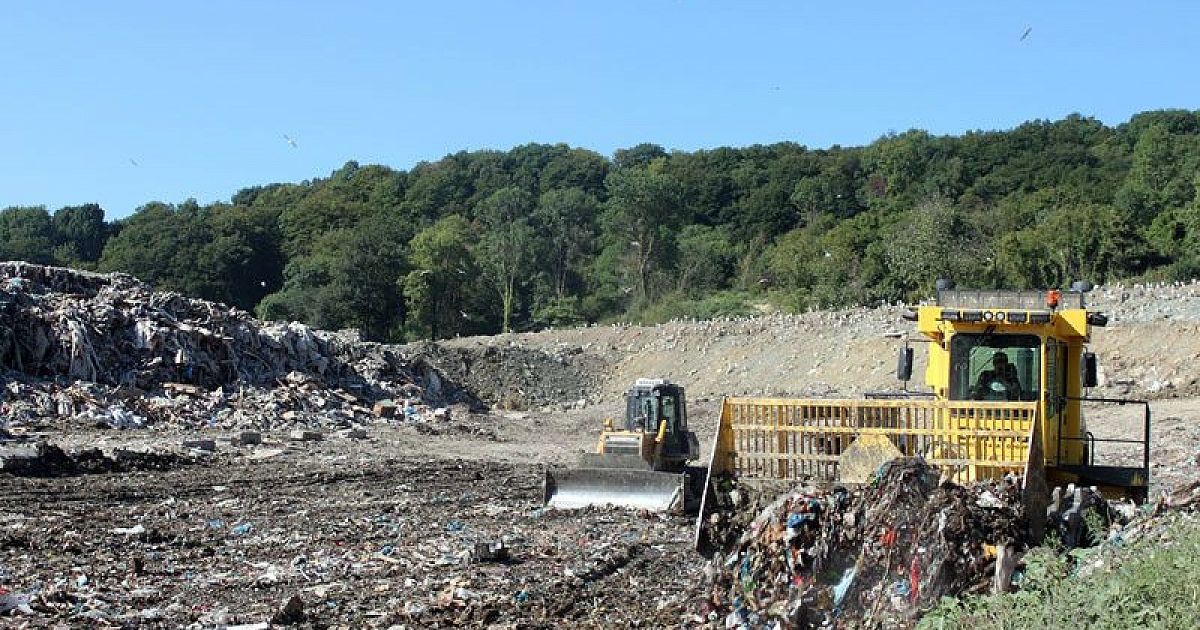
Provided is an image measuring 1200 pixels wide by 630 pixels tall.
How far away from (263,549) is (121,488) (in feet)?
19.5

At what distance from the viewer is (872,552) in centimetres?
795

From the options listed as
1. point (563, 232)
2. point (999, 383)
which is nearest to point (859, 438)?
point (999, 383)

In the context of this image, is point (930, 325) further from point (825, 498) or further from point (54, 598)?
point (54, 598)

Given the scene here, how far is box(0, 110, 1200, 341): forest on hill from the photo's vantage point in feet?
167

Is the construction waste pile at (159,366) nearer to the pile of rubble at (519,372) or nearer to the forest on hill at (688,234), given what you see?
the pile of rubble at (519,372)

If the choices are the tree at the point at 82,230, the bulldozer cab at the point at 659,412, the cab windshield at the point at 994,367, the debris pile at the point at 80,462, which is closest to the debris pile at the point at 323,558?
the debris pile at the point at 80,462

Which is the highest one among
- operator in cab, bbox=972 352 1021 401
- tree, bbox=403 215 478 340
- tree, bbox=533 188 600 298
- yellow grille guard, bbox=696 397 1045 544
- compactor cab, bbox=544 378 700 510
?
tree, bbox=533 188 600 298

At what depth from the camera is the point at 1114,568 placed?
6.61 meters

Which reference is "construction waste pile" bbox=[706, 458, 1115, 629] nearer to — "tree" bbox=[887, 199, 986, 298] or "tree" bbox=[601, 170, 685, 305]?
"tree" bbox=[887, 199, 986, 298]

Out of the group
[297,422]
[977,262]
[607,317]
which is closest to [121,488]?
[297,422]

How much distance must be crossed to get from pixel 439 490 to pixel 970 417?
9.85 meters

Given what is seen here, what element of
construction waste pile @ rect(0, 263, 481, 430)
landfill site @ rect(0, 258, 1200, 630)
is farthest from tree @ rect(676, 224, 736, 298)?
construction waste pile @ rect(0, 263, 481, 430)

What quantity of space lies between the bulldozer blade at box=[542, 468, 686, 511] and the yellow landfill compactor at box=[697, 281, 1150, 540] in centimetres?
354

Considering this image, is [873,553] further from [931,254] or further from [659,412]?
[931,254]
